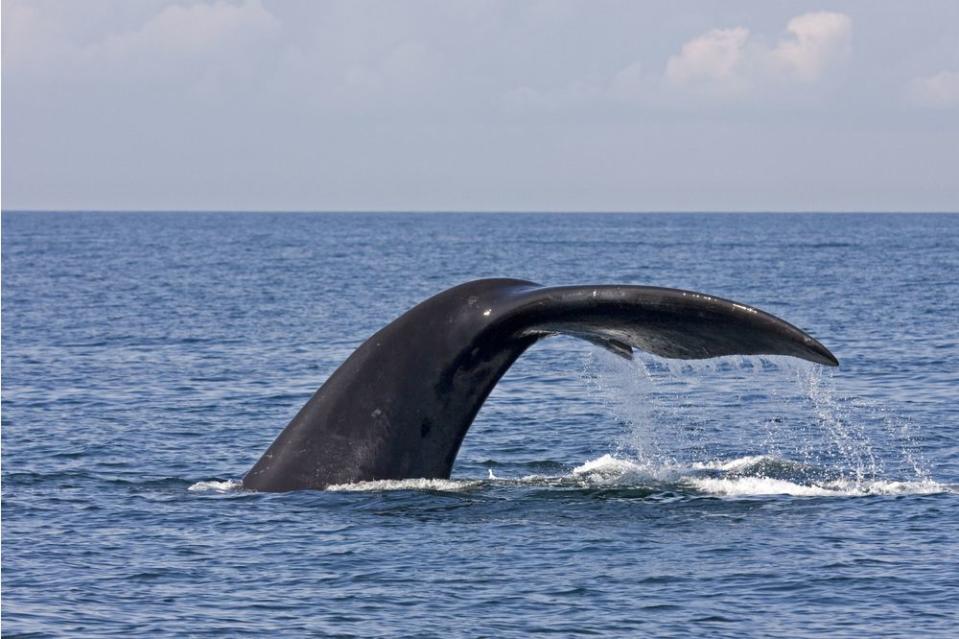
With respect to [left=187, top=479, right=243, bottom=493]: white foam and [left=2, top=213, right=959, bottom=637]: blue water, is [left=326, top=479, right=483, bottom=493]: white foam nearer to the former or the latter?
[left=2, top=213, right=959, bottom=637]: blue water

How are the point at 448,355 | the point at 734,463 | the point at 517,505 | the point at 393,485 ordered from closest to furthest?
the point at 448,355 → the point at 393,485 → the point at 517,505 → the point at 734,463

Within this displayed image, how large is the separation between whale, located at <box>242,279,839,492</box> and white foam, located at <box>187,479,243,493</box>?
257 centimetres

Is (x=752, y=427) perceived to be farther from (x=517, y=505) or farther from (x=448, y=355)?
(x=448, y=355)

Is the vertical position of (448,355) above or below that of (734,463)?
above

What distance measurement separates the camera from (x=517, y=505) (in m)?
16.2

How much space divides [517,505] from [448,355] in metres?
3.00

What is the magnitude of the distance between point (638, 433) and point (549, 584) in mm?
11496

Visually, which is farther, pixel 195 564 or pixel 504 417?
pixel 504 417

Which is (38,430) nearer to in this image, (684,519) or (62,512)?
(62,512)

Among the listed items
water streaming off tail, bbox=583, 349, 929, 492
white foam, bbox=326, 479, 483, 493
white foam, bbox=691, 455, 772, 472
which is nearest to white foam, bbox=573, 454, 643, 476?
water streaming off tail, bbox=583, 349, 929, 492

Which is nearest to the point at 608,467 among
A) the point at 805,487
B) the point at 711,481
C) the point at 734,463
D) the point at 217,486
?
the point at 734,463

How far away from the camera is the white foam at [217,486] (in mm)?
17250

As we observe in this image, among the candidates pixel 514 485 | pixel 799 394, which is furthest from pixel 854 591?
pixel 799 394

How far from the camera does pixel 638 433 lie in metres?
24.7
